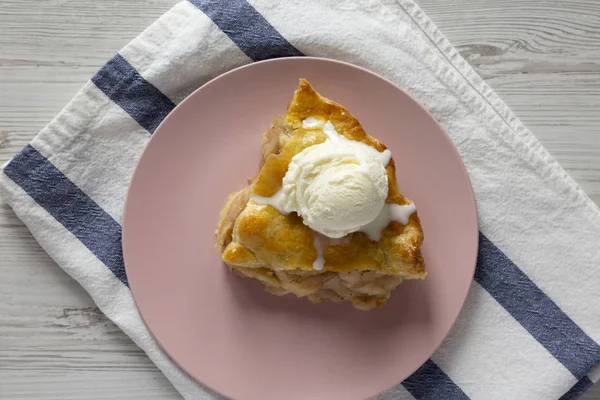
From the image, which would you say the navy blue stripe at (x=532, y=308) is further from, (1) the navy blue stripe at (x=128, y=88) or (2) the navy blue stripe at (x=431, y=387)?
(1) the navy blue stripe at (x=128, y=88)

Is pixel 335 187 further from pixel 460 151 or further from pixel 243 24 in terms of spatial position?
pixel 243 24

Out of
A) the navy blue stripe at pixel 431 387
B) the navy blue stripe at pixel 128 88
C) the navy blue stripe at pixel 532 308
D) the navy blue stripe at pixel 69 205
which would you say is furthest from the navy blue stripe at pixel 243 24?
the navy blue stripe at pixel 431 387

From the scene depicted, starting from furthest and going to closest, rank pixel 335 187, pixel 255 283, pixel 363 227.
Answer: pixel 255 283
pixel 363 227
pixel 335 187

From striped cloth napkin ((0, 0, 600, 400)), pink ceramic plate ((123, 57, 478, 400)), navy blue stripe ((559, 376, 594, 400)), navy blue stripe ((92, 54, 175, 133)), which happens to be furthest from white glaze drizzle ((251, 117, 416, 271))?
navy blue stripe ((559, 376, 594, 400))

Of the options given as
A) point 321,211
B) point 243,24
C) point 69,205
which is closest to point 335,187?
point 321,211

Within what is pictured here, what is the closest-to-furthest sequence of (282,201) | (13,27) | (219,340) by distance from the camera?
(282,201), (219,340), (13,27)

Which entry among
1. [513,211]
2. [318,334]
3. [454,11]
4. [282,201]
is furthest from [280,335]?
[454,11]

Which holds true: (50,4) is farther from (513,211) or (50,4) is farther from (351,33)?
(513,211)
